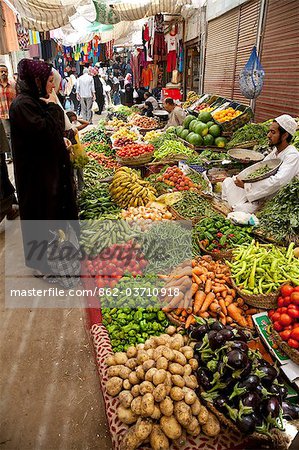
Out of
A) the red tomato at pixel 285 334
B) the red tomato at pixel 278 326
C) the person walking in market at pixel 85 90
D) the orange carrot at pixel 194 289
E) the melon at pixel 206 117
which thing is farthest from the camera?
the person walking in market at pixel 85 90

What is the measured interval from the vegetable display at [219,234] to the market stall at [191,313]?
1 cm

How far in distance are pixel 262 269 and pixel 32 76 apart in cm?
277

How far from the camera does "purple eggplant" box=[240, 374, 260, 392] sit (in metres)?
1.78

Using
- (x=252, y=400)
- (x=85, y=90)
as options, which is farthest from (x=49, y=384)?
(x=85, y=90)

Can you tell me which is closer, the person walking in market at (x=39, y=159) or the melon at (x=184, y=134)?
the person walking in market at (x=39, y=159)

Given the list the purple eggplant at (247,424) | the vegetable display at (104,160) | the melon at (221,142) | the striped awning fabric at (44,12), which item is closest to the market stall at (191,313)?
the purple eggplant at (247,424)

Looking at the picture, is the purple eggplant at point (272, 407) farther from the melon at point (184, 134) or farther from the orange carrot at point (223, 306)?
the melon at point (184, 134)

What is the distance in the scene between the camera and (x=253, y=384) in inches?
70.2

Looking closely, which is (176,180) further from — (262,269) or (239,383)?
(239,383)

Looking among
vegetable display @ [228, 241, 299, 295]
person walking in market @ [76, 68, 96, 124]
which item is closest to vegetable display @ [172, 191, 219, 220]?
vegetable display @ [228, 241, 299, 295]

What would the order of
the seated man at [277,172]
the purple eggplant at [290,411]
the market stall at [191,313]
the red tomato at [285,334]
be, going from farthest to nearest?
the seated man at [277,172] → the red tomato at [285,334] → the purple eggplant at [290,411] → the market stall at [191,313]

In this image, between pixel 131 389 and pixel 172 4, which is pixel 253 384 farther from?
pixel 172 4

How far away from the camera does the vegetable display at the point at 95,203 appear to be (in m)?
4.32

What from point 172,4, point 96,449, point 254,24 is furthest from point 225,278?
point 172,4
